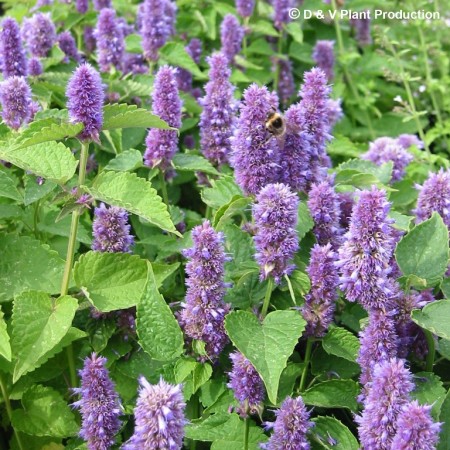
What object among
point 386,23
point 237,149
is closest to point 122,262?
point 237,149

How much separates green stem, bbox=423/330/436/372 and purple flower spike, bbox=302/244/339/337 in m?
0.33

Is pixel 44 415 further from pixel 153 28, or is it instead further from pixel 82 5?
pixel 82 5

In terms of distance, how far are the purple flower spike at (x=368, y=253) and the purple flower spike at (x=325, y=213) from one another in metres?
0.32

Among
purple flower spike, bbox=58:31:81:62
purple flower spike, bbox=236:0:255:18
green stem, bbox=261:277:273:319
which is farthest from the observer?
purple flower spike, bbox=236:0:255:18

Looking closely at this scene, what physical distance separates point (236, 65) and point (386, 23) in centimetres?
224

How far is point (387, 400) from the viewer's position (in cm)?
190

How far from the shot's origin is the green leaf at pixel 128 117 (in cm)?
227

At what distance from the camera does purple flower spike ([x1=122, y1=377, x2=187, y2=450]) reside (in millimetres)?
1697

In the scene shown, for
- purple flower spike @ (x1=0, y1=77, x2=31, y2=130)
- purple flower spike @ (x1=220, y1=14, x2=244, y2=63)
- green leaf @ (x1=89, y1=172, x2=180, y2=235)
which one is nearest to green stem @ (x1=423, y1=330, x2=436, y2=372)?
green leaf @ (x1=89, y1=172, x2=180, y2=235)

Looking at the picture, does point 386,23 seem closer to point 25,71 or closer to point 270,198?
point 25,71

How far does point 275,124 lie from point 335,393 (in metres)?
0.90

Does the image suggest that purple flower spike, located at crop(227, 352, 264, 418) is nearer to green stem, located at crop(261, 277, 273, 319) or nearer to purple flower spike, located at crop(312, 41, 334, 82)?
green stem, located at crop(261, 277, 273, 319)

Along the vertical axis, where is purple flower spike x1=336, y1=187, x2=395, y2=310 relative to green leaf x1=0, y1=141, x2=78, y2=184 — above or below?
below

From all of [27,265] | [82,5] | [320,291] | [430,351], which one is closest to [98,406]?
[27,265]
